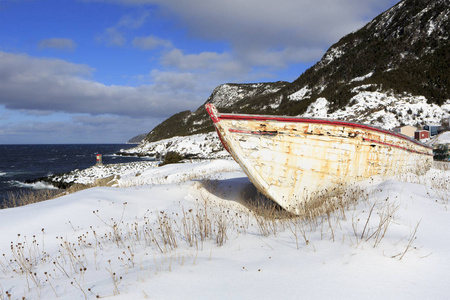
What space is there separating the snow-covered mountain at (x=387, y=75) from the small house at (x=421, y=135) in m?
5.40

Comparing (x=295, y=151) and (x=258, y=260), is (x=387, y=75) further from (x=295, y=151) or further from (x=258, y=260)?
(x=258, y=260)

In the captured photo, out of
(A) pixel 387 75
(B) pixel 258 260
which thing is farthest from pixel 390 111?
(B) pixel 258 260

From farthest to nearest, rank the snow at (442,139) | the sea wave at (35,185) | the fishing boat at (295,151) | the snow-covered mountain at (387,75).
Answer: the snow-covered mountain at (387,75) → the sea wave at (35,185) → the snow at (442,139) → the fishing boat at (295,151)

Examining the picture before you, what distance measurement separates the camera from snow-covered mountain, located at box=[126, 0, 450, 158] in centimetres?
3581

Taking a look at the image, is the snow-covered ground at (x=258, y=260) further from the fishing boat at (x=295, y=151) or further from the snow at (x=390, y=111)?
the snow at (x=390, y=111)

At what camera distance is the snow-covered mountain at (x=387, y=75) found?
117 feet

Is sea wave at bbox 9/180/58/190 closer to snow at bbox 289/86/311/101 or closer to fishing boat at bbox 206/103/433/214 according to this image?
fishing boat at bbox 206/103/433/214

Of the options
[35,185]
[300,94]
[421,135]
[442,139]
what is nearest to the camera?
[442,139]

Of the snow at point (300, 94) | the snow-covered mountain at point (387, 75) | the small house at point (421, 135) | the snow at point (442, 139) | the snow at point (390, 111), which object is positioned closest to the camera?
the snow at point (442, 139)

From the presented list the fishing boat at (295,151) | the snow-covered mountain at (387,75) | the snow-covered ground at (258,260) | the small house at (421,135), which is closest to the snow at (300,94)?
the snow-covered mountain at (387,75)

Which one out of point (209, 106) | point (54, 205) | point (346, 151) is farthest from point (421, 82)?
point (54, 205)

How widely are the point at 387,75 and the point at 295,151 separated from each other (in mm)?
46487

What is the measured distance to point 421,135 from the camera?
27656 mm

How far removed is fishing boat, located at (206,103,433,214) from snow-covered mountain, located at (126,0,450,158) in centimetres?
2950
